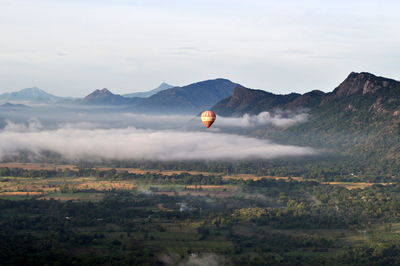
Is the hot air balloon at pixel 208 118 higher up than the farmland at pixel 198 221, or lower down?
higher up

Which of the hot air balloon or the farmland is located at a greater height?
the hot air balloon

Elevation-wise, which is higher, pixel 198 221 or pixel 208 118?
pixel 208 118

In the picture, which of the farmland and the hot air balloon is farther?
the hot air balloon

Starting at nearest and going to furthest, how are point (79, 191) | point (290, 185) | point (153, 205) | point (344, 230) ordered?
1. point (344, 230)
2. point (153, 205)
3. point (79, 191)
4. point (290, 185)

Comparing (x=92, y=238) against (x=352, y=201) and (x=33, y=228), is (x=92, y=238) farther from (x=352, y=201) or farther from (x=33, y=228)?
(x=352, y=201)

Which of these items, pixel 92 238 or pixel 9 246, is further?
pixel 92 238

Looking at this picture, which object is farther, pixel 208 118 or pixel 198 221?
pixel 208 118

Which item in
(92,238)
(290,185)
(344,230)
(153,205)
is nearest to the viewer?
(92,238)

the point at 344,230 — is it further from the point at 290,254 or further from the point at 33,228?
the point at 33,228

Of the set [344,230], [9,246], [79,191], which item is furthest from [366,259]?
[79,191]
